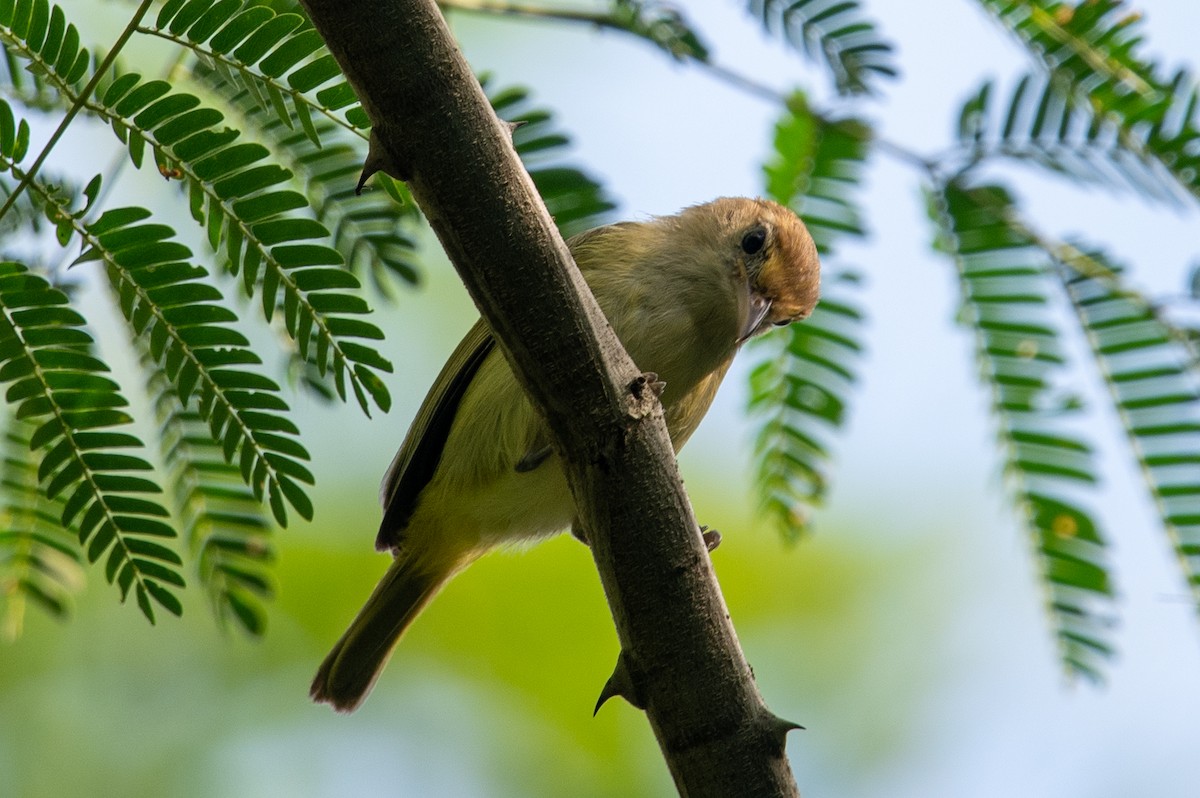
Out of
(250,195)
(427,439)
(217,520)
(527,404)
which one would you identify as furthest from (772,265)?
(250,195)

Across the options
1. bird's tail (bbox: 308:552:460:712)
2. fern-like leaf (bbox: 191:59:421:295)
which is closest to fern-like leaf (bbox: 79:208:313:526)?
fern-like leaf (bbox: 191:59:421:295)

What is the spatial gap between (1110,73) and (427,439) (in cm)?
209

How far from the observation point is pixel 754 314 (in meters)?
3.78

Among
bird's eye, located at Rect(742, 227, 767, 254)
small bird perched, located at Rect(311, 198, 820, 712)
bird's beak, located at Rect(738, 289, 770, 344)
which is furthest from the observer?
bird's eye, located at Rect(742, 227, 767, 254)

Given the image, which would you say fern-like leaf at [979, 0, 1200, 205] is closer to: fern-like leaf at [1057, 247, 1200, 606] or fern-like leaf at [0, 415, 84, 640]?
fern-like leaf at [1057, 247, 1200, 606]

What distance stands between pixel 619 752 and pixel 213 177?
447cm

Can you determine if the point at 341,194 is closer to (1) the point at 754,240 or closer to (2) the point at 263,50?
(2) the point at 263,50

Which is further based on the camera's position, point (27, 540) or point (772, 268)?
point (772, 268)

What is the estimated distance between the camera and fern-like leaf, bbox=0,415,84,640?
8.78 ft

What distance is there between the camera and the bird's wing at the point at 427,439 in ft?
11.9

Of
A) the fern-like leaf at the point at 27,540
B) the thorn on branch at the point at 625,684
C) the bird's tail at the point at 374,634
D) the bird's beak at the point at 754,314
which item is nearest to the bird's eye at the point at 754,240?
the bird's beak at the point at 754,314

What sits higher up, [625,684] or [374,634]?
[374,634]

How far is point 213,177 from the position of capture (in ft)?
6.90

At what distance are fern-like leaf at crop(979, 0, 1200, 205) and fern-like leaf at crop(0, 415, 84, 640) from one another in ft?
8.32
